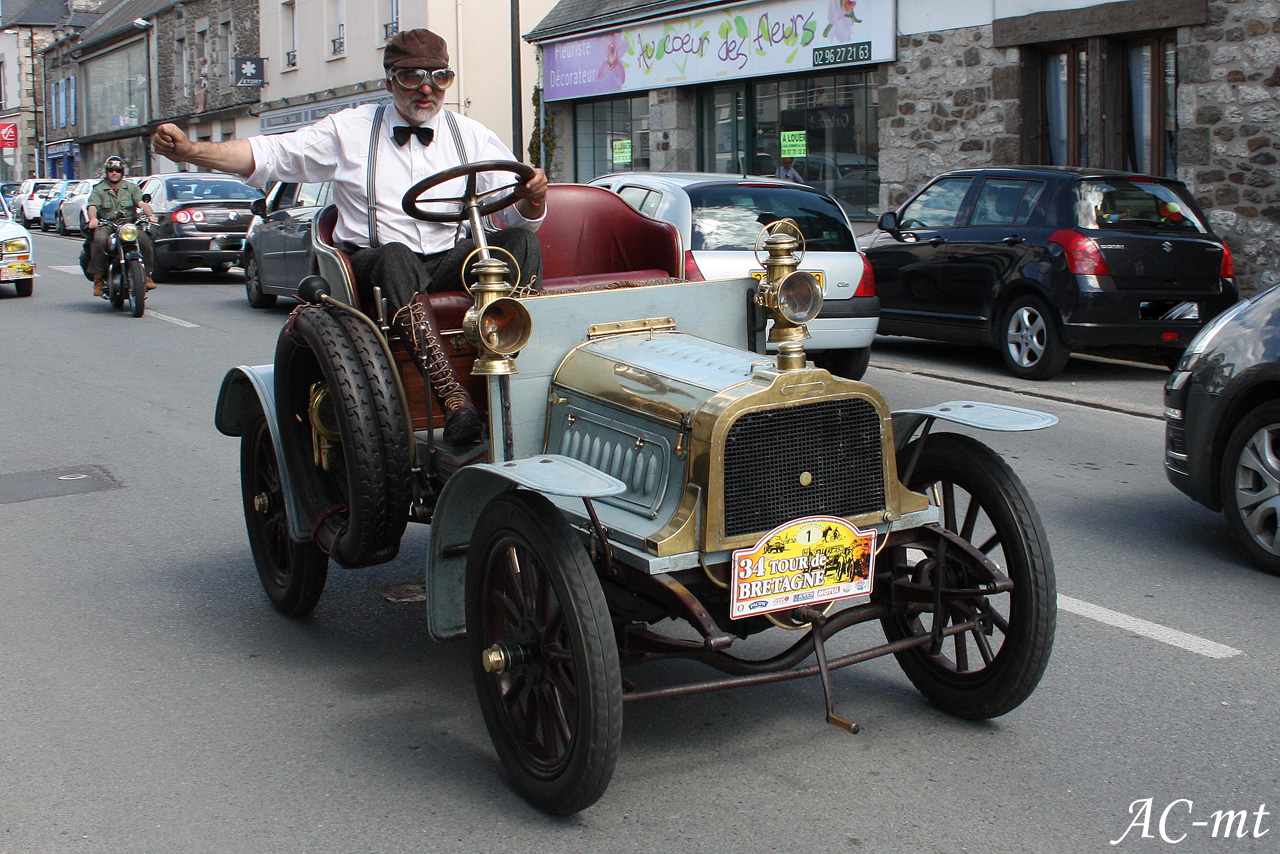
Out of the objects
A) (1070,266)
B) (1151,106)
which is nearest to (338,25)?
(1151,106)

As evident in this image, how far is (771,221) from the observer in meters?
10.3

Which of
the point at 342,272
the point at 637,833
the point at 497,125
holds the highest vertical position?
the point at 497,125

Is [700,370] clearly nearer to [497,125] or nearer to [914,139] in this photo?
[914,139]

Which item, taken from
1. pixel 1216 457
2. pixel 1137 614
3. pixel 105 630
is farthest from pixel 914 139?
pixel 105 630

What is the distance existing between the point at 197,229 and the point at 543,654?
19188mm

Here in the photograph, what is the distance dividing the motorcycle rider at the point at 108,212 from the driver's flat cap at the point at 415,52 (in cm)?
1267

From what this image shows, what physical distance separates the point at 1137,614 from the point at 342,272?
3.29 m

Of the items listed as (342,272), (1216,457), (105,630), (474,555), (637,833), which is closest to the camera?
(637,833)

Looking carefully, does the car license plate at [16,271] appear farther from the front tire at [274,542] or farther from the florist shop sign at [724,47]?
the front tire at [274,542]

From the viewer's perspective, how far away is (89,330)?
14812mm

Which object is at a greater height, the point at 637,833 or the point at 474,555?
the point at 474,555

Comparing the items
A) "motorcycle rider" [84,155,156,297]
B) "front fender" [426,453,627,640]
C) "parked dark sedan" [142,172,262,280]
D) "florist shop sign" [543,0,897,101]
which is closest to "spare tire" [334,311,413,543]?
"front fender" [426,453,627,640]

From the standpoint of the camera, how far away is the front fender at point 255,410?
482 cm

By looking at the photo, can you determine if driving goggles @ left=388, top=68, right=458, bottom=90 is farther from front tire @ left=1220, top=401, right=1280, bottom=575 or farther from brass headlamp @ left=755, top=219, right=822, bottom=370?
front tire @ left=1220, top=401, right=1280, bottom=575
